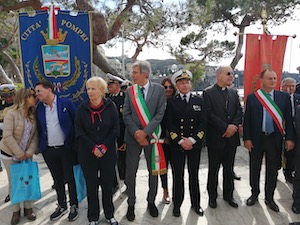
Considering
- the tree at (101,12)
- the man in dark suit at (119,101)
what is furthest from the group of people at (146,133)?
the tree at (101,12)

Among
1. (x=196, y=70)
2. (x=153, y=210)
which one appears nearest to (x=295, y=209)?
(x=153, y=210)

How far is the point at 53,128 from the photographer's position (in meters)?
2.78

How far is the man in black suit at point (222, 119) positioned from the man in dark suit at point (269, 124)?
6.2 inches

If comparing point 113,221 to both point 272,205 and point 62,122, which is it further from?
point 272,205

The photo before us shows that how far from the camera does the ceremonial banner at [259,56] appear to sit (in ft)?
13.4

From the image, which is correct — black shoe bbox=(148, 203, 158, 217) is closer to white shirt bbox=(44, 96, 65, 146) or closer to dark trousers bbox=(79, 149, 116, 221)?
dark trousers bbox=(79, 149, 116, 221)

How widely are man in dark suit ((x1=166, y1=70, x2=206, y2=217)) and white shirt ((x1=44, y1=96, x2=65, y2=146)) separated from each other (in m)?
1.13

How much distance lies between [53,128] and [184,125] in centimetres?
136

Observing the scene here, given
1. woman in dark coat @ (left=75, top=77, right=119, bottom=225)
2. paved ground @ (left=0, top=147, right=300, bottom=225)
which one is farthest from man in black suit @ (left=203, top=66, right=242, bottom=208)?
woman in dark coat @ (left=75, top=77, right=119, bottom=225)

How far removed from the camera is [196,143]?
2.79 metres

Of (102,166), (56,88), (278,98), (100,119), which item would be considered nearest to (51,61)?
(56,88)

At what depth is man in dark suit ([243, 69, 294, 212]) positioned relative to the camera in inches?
119

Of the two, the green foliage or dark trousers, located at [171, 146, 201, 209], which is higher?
the green foliage

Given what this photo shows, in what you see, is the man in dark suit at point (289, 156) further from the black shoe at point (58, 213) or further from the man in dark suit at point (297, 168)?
the black shoe at point (58, 213)
